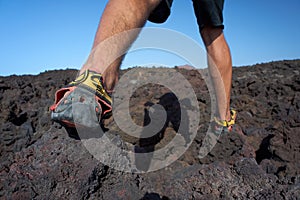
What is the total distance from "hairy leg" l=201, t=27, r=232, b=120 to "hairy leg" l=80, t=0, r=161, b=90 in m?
1.15

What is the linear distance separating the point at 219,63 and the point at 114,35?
4.74 feet

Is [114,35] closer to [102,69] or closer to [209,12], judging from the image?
[102,69]

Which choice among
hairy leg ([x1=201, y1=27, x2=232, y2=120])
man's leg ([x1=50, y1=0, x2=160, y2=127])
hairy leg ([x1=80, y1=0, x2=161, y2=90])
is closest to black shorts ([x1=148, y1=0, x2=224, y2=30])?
hairy leg ([x1=201, y1=27, x2=232, y2=120])

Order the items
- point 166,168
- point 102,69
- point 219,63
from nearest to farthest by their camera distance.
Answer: point 102,69 < point 166,168 < point 219,63

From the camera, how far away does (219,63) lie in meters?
2.49

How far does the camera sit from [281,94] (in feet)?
14.6

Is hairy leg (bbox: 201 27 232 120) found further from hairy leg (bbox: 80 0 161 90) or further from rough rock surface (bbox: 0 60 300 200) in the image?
hairy leg (bbox: 80 0 161 90)

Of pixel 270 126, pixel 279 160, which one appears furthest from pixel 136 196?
pixel 270 126

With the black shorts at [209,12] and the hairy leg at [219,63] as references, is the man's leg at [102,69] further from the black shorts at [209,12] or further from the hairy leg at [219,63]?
the hairy leg at [219,63]

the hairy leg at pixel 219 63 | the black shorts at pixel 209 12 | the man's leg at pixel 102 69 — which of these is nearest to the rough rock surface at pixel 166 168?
the hairy leg at pixel 219 63

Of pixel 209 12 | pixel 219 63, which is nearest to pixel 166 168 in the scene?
pixel 219 63

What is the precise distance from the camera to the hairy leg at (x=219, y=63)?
2.42 meters

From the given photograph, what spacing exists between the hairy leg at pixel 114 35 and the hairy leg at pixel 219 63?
45.3 inches

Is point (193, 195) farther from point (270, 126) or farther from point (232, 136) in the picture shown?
point (270, 126)
